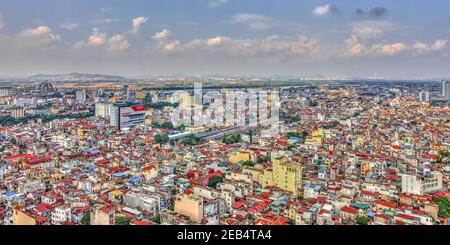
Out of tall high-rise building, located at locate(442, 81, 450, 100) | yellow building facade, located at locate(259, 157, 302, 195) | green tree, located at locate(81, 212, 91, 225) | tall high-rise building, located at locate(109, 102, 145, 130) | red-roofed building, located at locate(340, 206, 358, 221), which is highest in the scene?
tall high-rise building, located at locate(442, 81, 450, 100)

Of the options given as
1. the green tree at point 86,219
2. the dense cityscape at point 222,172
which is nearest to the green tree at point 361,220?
the dense cityscape at point 222,172

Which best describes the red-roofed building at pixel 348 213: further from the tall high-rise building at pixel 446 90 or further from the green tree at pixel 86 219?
the tall high-rise building at pixel 446 90

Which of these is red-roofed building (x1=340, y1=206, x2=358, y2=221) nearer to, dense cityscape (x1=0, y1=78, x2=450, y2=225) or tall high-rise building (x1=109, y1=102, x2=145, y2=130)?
dense cityscape (x1=0, y1=78, x2=450, y2=225)

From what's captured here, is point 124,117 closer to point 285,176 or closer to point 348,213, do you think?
point 285,176

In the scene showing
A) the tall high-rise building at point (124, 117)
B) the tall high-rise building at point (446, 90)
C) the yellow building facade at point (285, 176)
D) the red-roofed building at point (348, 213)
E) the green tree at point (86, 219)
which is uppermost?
the tall high-rise building at point (446, 90)

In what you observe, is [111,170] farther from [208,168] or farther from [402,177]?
[402,177]

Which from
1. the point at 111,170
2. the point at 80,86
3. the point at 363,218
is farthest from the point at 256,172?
the point at 80,86

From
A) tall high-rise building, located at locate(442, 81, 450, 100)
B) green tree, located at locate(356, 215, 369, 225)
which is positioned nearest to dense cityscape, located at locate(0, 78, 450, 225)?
green tree, located at locate(356, 215, 369, 225)

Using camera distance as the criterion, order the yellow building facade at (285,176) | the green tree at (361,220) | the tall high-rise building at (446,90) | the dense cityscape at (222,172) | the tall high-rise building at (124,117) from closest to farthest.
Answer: the green tree at (361,220) < the dense cityscape at (222,172) < the yellow building facade at (285,176) < the tall high-rise building at (124,117) < the tall high-rise building at (446,90)
